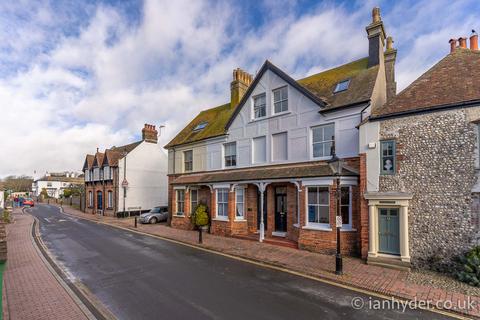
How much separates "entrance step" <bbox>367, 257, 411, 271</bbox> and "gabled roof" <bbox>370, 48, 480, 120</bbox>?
228 inches

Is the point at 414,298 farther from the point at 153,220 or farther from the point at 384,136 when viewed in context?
the point at 153,220

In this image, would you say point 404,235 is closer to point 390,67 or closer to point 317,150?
point 317,150

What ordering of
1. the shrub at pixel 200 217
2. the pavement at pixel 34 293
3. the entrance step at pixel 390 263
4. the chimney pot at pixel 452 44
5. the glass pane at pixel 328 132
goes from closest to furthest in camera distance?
the pavement at pixel 34 293, the entrance step at pixel 390 263, the chimney pot at pixel 452 44, the glass pane at pixel 328 132, the shrub at pixel 200 217

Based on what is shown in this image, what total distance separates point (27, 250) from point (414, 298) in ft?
55.1

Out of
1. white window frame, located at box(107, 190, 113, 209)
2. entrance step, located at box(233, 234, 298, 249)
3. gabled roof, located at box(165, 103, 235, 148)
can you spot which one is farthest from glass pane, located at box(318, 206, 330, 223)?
white window frame, located at box(107, 190, 113, 209)

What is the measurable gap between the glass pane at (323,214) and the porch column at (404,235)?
3329 millimetres

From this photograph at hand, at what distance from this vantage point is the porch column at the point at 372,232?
10.8 m

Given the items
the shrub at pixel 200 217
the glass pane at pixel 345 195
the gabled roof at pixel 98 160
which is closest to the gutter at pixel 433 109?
the glass pane at pixel 345 195

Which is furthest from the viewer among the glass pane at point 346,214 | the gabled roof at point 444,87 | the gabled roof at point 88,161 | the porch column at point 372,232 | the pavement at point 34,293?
the gabled roof at point 88,161

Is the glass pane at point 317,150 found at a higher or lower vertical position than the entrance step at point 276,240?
higher

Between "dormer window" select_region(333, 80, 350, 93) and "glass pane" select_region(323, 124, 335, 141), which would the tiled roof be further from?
"glass pane" select_region(323, 124, 335, 141)

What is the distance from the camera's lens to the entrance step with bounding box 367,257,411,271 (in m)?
10.1

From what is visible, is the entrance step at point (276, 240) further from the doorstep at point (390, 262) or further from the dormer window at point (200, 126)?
the dormer window at point (200, 126)

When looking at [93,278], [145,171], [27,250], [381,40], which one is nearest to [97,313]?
[93,278]
